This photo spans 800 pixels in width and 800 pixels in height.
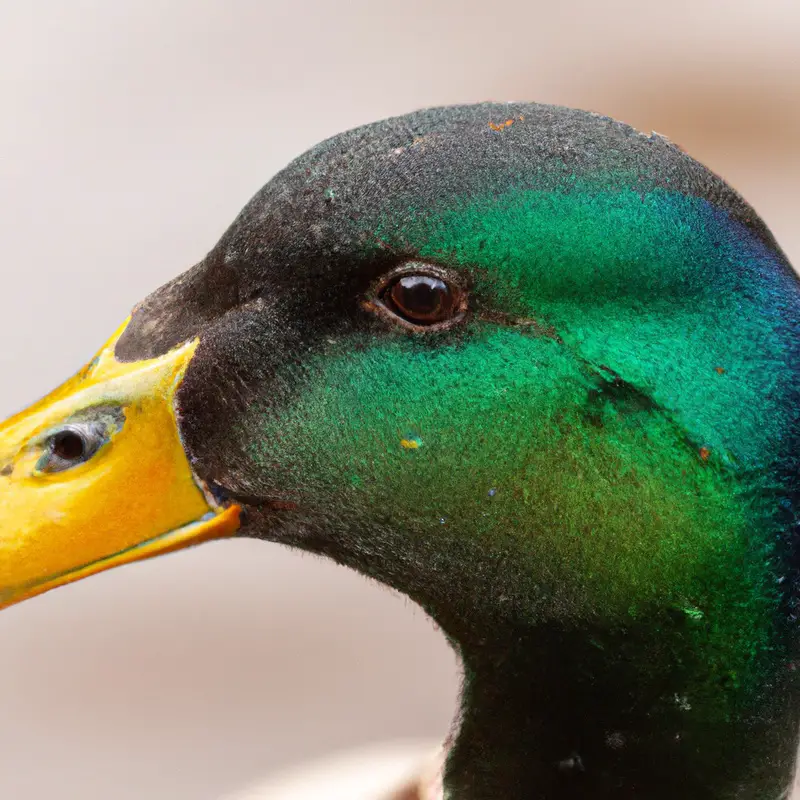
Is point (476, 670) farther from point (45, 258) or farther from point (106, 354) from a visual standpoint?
point (45, 258)

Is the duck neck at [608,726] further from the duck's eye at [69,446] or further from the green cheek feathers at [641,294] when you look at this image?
the duck's eye at [69,446]

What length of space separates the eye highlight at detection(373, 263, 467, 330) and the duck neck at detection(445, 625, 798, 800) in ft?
1.11

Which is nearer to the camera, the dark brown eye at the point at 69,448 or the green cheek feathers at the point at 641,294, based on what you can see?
the green cheek feathers at the point at 641,294

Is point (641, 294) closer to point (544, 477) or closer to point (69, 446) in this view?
point (544, 477)

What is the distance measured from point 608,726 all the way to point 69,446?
0.63m

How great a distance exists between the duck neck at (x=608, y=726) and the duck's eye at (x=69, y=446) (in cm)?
45

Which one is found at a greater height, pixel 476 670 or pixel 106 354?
pixel 106 354

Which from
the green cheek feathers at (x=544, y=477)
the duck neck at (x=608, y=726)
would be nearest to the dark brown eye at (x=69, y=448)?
the green cheek feathers at (x=544, y=477)

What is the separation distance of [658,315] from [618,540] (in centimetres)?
22

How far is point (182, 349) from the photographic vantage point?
1438 millimetres

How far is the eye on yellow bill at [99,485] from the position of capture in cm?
142

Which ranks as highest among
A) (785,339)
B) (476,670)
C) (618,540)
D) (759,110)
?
(785,339)

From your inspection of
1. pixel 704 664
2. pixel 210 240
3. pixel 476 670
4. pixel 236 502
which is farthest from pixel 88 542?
pixel 210 240

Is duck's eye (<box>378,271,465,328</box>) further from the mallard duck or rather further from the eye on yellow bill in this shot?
the eye on yellow bill
